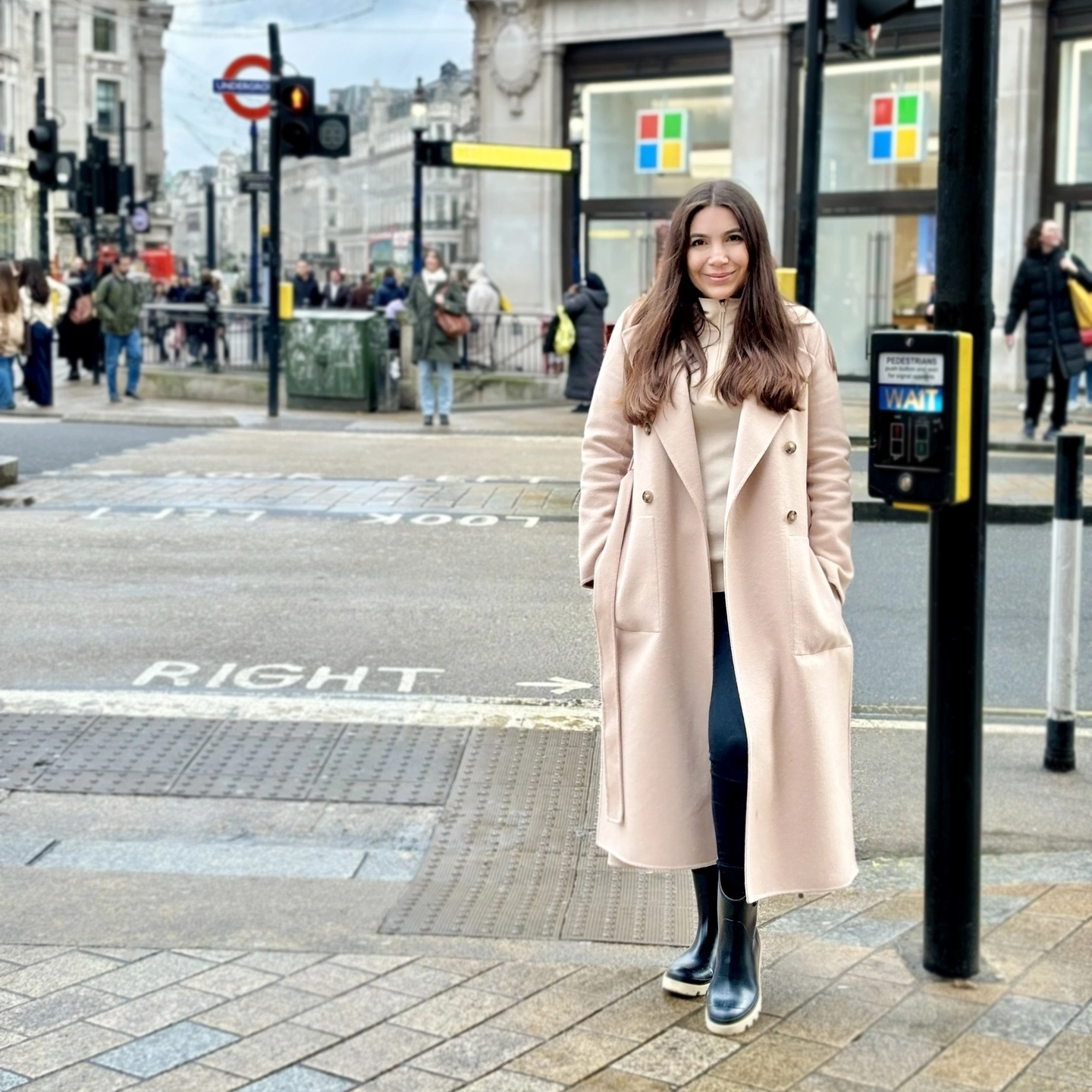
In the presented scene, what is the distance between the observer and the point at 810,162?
625 inches

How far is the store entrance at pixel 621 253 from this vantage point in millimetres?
28734

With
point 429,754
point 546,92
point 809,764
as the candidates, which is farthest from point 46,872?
point 546,92

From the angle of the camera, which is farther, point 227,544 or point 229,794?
point 227,544

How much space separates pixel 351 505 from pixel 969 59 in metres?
9.13

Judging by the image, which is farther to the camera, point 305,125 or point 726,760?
point 305,125

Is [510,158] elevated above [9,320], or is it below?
above

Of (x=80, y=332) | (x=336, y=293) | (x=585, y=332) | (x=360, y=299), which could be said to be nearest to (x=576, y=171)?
(x=585, y=332)

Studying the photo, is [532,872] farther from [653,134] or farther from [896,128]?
[653,134]

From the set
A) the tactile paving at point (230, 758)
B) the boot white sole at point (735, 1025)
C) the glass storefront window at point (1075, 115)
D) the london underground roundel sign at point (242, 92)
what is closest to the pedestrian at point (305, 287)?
the london underground roundel sign at point (242, 92)

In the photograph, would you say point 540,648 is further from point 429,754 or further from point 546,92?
point 546,92

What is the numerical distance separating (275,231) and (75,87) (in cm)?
7108

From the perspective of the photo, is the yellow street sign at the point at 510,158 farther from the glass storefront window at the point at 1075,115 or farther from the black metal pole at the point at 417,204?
the glass storefront window at the point at 1075,115

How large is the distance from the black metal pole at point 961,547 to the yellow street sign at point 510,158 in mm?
20039

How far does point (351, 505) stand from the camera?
12.8 m
